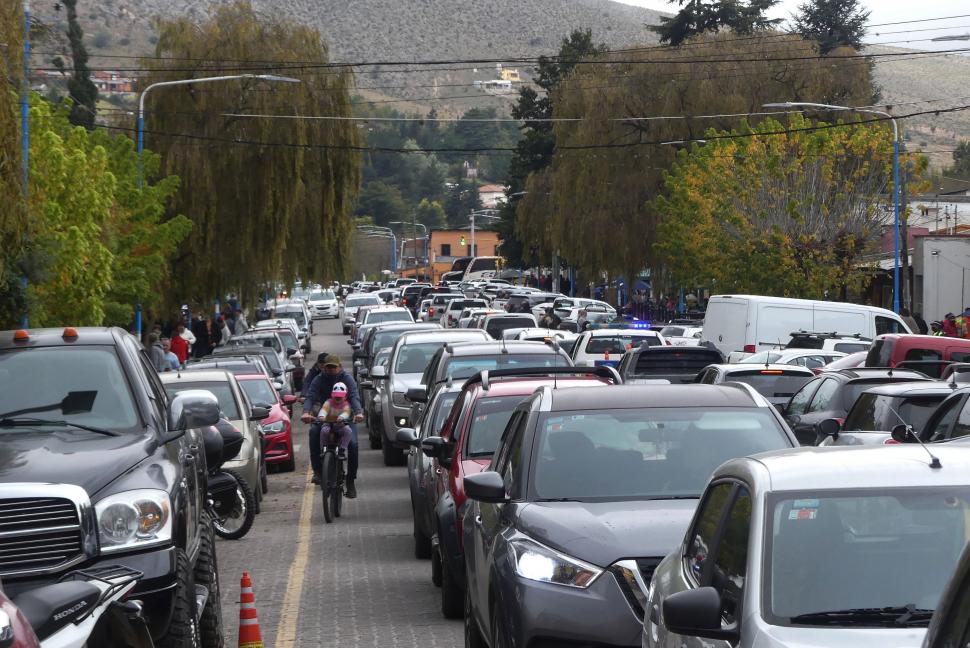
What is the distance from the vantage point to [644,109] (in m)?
56.0

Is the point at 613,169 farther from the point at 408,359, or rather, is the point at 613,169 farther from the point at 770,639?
the point at 770,639

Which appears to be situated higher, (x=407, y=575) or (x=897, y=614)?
(x=897, y=614)

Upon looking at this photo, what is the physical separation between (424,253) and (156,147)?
14290cm

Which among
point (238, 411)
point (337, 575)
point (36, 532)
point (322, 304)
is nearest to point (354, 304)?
point (322, 304)

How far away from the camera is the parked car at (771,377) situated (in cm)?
1839

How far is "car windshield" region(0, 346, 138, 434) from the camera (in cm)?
873

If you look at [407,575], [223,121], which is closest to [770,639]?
[407,575]

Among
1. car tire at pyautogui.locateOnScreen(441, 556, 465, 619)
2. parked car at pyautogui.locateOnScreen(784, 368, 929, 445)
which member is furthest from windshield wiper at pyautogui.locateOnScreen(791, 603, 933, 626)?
parked car at pyautogui.locateOnScreen(784, 368, 929, 445)

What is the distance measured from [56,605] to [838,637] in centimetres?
252

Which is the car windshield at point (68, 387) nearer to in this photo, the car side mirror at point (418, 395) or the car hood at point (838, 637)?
the car hood at point (838, 637)

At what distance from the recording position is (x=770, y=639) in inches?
186

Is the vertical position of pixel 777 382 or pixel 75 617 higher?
pixel 75 617

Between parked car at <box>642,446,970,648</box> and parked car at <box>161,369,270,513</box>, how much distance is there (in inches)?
494

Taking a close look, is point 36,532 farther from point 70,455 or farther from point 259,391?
point 259,391
